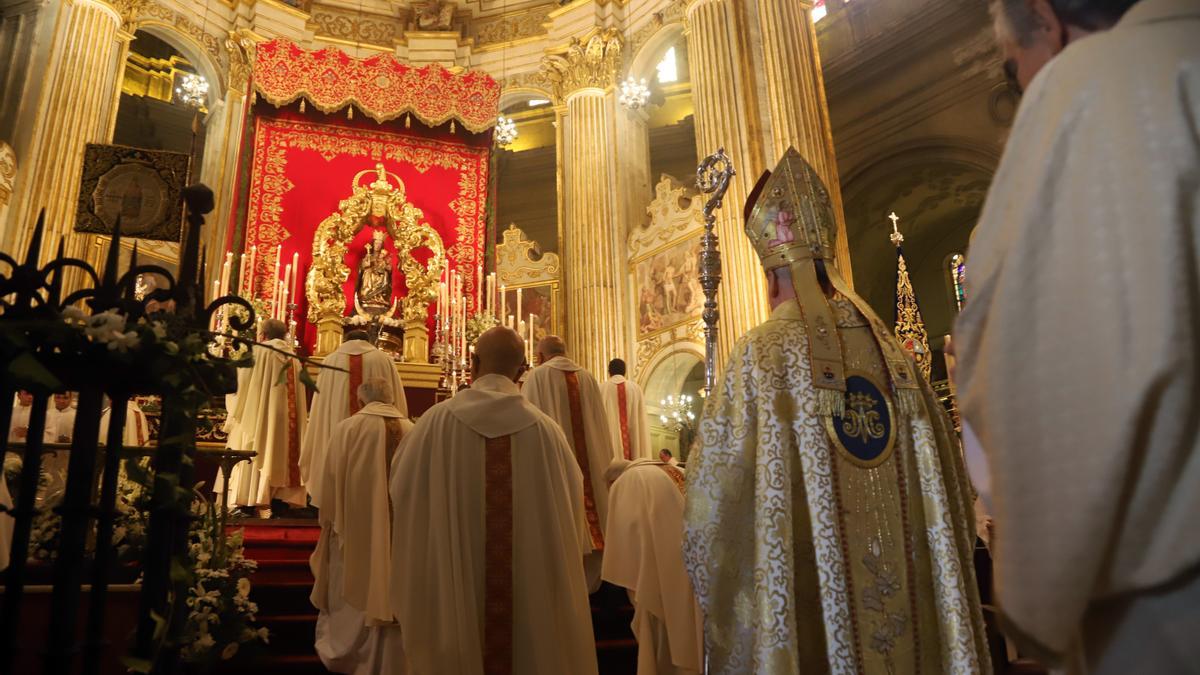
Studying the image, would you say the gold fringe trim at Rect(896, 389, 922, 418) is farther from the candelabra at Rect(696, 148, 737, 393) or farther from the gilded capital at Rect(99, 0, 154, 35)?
the gilded capital at Rect(99, 0, 154, 35)

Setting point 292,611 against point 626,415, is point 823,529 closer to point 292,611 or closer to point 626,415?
point 292,611

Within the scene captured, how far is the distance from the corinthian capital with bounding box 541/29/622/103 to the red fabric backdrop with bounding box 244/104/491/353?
98.7 inches

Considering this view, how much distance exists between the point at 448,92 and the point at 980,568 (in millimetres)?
9687

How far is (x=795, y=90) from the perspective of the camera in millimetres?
9789

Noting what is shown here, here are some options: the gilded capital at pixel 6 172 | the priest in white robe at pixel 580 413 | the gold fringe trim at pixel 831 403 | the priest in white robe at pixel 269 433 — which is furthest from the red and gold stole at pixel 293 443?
the gilded capital at pixel 6 172

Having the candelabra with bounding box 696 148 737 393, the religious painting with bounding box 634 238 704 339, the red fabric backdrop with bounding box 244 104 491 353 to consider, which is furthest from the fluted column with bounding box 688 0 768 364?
the candelabra with bounding box 696 148 737 393

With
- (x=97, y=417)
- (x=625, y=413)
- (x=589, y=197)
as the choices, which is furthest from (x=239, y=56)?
(x=97, y=417)

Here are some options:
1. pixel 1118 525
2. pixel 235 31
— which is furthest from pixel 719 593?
pixel 235 31

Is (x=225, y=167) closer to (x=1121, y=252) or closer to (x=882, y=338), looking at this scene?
(x=882, y=338)

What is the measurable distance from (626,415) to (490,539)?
155 inches

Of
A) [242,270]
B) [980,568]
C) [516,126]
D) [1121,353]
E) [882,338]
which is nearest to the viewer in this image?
[1121,353]

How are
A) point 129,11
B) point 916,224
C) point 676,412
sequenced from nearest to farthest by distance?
point 129,11 → point 676,412 → point 916,224

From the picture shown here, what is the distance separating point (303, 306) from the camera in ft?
34.6

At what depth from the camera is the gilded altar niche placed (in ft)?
33.4
